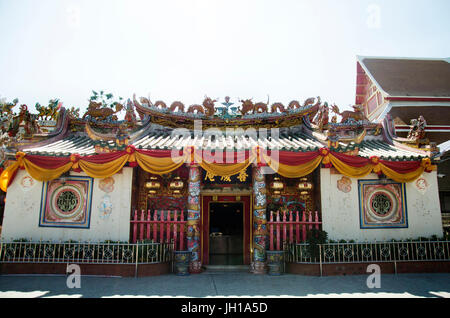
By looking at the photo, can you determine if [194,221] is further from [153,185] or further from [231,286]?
[231,286]

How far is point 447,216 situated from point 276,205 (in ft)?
22.6

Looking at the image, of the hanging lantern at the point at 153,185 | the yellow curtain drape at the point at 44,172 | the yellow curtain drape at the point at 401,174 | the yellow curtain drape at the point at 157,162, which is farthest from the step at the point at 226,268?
the yellow curtain drape at the point at 44,172

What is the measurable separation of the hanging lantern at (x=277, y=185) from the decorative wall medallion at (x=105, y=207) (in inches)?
186

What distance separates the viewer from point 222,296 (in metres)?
6.17

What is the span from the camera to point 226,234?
10.8 m

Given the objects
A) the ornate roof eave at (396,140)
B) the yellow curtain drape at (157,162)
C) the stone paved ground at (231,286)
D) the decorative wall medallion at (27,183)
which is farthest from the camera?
the ornate roof eave at (396,140)

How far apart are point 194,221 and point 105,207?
2.47m

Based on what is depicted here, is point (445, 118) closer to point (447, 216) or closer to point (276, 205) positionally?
point (447, 216)

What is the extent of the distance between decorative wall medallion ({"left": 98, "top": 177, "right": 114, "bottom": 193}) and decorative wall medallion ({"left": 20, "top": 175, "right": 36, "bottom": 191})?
6.02 ft

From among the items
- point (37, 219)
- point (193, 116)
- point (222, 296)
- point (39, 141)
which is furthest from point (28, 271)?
point (193, 116)

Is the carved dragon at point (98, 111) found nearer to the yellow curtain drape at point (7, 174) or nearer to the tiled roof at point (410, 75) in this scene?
the yellow curtain drape at point (7, 174)

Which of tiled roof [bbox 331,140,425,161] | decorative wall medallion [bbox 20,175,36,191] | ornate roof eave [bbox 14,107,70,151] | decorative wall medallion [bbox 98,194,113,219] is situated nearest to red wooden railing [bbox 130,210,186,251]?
decorative wall medallion [bbox 98,194,113,219]

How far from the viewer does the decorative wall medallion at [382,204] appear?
366 inches

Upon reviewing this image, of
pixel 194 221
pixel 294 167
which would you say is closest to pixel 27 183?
pixel 194 221
